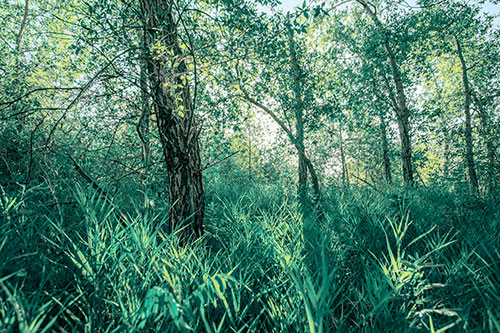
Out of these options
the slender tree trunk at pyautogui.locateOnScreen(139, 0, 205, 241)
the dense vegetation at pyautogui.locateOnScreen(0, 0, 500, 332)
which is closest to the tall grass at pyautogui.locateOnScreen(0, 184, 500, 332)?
the dense vegetation at pyautogui.locateOnScreen(0, 0, 500, 332)

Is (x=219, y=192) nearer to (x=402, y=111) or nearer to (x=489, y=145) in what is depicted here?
(x=402, y=111)

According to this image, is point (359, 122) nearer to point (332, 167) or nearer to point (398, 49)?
point (398, 49)

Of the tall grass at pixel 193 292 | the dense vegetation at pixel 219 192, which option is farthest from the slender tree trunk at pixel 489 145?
the tall grass at pixel 193 292

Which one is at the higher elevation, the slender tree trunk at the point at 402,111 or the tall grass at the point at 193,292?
the slender tree trunk at the point at 402,111

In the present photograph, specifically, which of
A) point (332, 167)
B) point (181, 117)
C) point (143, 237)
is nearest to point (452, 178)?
point (181, 117)

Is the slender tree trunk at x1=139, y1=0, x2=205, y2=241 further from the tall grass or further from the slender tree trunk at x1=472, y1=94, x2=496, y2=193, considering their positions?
the slender tree trunk at x1=472, y1=94, x2=496, y2=193

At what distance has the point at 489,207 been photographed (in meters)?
3.48

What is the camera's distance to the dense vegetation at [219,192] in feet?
3.64

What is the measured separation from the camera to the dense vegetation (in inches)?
43.6

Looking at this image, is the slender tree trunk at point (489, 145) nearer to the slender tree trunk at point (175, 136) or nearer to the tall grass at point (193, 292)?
the tall grass at point (193, 292)

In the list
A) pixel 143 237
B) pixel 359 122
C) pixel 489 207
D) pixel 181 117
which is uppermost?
pixel 359 122

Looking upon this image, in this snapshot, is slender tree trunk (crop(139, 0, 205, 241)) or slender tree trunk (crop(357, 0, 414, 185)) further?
slender tree trunk (crop(357, 0, 414, 185))

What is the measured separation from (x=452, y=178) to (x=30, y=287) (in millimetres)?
7511

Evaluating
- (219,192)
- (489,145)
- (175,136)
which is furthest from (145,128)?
(489,145)
